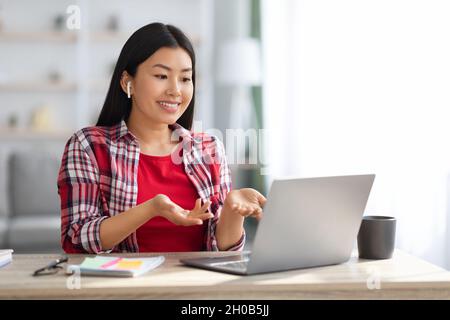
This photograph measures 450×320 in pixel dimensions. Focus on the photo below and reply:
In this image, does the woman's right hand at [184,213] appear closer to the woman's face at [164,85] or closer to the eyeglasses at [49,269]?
the eyeglasses at [49,269]

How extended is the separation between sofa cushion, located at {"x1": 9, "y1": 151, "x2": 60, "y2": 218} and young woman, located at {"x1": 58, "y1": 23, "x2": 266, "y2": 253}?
232 centimetres

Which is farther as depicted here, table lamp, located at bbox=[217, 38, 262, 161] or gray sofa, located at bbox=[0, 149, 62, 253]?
table lamp, located at bbox=[217, 38, 262, 161]

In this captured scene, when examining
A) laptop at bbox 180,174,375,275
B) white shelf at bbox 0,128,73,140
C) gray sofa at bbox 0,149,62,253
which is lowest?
gray sofa at bbox 0,149,62,253

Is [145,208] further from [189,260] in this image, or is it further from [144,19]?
[144,19]

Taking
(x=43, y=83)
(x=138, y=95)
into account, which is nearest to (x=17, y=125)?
(x=43, y=83)

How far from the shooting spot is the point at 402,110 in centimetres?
364

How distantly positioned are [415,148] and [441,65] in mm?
453

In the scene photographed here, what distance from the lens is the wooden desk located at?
4.31 feet

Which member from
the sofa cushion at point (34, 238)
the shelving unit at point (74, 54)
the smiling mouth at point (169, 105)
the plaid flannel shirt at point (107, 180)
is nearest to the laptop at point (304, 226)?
the plaid flannel shirt at point (107, 180)

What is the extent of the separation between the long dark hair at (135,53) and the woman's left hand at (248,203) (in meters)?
0.52

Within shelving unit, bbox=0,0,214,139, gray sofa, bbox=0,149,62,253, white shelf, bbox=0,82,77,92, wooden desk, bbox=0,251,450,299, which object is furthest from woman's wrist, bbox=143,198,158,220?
white shelf, bbox=0,82,77,92

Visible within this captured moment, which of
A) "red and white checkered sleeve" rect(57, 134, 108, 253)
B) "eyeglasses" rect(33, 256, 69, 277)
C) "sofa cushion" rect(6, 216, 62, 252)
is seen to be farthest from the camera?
"sofa cushion" rect(6, 216, 62, 252)

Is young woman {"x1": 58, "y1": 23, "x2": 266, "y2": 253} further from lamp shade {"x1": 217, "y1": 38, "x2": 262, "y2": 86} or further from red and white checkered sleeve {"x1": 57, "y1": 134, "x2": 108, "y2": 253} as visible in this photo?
lamp shade {"x1": 217, "y1": 38, "x2": 262, "y2": 86}

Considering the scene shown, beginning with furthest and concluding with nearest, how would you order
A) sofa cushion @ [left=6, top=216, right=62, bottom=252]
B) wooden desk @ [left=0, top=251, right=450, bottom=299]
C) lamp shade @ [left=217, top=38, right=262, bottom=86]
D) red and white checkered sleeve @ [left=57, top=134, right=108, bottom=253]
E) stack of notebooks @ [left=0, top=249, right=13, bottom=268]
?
1. lamp shade @ [left=217, top=38, right=262, bottom=86]
2. sofa cushion @ [left=6, top=216, right=62, bottom=252]
3. red and white checkered sleeve @ [left=57, top=134, right=108, bottom=253]
4. stack of notebooks @ [left=0, top=249, right=13, bottom=268]
5. wooden desk @ [left=0, top=251, right=450, bottom=299]
